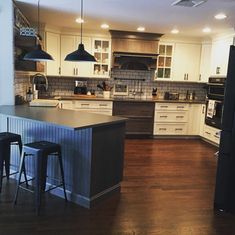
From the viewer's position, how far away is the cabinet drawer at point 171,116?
6.40m

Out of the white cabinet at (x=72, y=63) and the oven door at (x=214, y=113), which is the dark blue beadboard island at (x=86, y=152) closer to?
the white cabinet at (x=72, y=63)

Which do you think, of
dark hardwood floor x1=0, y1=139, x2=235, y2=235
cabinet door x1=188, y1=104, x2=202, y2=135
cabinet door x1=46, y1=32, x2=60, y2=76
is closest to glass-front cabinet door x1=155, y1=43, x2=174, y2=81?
cabinet door x1=188, y1=104, x2=202, y2=135

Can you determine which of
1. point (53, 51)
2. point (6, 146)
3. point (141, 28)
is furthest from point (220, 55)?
point (6, 146)

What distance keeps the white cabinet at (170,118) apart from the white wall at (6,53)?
343 cm

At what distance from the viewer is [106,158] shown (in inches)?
122

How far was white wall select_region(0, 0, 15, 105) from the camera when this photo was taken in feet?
12.6

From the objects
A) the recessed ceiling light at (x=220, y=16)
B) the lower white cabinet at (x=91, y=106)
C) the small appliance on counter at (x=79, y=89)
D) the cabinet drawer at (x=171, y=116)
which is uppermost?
the recessed ceiling light at (x=220, y=16)

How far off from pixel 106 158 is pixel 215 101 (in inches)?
141

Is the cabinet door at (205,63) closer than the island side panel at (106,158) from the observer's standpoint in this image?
No

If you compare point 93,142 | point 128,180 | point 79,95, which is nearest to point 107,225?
point 93,142

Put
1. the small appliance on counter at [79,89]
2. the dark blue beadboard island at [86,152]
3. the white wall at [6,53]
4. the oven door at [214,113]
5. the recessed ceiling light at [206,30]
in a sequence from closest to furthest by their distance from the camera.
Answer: the dark blue beadboard island at [86,152] → the white wall at [6,53] → the recessed ceiling light at [206,30] → the oven door at [214,113] → the small appliance on counter at [79,89]

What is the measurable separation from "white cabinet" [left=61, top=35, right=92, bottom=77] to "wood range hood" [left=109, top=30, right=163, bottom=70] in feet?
1.96

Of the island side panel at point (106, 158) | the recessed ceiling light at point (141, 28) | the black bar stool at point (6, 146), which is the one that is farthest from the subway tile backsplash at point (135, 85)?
the island side panel at point (106, 158)

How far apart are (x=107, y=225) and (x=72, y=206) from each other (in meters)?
0.54
